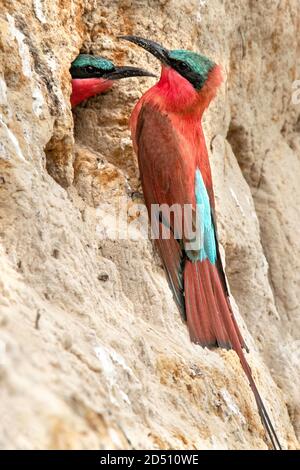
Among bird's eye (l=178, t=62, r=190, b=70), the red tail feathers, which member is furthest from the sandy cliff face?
bird's eye (l=178, t=62, r=190, b=70)

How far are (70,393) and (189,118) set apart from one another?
1.74m

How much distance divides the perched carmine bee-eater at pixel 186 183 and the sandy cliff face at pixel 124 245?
0.07m

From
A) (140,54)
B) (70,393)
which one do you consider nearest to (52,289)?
(70,393)

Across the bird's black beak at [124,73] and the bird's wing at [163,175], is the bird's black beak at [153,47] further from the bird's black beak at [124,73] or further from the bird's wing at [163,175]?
the bird's wing at [163,175]

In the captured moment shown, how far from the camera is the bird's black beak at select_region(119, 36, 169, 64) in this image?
3.48 m

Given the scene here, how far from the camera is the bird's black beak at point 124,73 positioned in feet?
11.5

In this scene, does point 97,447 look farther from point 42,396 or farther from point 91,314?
point 91,314

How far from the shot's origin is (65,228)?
9.13 ft

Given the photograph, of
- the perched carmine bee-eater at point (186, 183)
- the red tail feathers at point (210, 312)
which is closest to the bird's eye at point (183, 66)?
the perched carmine bee-eater at point (186, 183)

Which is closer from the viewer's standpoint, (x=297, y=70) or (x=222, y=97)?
(x=222, y=97)

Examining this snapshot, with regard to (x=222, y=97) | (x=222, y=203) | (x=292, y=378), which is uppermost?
(x=222, y=97)

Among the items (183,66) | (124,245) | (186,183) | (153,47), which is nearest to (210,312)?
(124,245)

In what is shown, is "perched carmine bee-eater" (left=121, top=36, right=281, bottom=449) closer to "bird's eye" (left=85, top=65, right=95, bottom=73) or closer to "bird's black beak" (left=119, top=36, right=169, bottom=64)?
"bird's black beak" (left=119, top=36, right=169, bottom=64)

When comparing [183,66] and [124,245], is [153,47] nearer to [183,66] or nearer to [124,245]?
[183,66]
